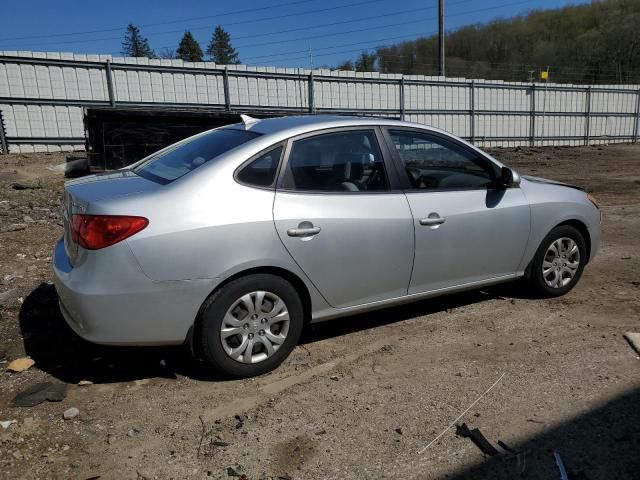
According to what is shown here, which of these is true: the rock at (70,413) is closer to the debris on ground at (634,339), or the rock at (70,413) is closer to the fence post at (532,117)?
the debris on ground at (634,339)

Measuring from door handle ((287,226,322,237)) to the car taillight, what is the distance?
0.85 m

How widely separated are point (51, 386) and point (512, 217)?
137 inches

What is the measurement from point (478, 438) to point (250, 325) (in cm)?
143

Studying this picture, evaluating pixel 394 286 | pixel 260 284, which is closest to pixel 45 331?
pixel 260 284

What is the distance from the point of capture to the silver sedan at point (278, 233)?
2980 mm

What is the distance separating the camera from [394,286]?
150 inches

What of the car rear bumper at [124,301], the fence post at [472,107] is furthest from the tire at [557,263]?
the fence post at [472,107]

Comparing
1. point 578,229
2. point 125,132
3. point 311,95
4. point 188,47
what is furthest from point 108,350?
point 188,47

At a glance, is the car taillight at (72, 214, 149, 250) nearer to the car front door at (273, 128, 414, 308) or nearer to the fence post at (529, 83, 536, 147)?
the car front door at (273, 128, 414, 308)

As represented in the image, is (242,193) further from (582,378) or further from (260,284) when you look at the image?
(582,378)

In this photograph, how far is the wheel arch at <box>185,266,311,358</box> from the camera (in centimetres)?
315

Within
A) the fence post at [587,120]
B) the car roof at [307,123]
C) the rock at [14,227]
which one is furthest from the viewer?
the fence post at [587,120]

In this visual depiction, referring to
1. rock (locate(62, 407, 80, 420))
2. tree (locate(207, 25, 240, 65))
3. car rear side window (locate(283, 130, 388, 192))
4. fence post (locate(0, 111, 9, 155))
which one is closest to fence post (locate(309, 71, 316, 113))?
fence post (locate(0, 111, 9, 155))

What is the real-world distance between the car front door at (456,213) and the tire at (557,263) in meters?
0.28
